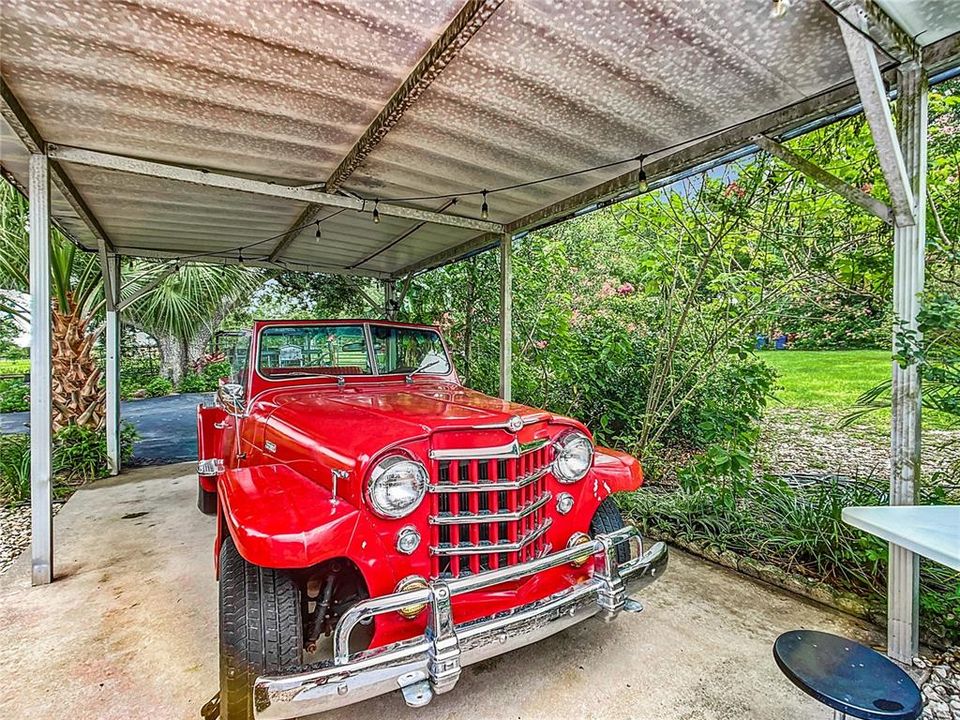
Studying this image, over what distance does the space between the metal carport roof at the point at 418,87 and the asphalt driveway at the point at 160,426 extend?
2.43 m

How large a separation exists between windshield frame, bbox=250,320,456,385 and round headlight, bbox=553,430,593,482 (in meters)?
1.43

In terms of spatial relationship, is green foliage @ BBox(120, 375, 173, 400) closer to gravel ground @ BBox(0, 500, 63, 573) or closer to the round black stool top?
gravel ground @ BBox(0, 500, 63, 573)

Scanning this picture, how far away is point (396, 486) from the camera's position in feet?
5.62

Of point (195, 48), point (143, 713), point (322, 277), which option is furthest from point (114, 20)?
point (322, 277)

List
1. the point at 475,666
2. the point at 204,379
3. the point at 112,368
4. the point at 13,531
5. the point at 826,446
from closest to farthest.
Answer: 1. the point at 475,666
2. the point at 13,531
3. the point at 826,446
4. the point at 112,368
5. the point at 204,379

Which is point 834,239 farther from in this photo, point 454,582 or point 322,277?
point 322,277

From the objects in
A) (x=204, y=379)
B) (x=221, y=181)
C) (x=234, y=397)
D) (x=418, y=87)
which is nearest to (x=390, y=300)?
(x=221, y=181)

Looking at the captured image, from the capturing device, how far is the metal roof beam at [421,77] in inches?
73.6

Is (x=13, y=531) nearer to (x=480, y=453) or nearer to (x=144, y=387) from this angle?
(x=480, y=453)

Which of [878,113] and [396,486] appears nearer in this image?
[396,486]

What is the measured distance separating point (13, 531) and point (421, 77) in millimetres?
4742

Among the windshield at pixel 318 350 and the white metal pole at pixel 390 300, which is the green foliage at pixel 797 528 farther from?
the white metal pole at pixel 390 300

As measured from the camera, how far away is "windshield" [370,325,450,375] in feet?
10.7

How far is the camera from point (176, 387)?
44.2ft
